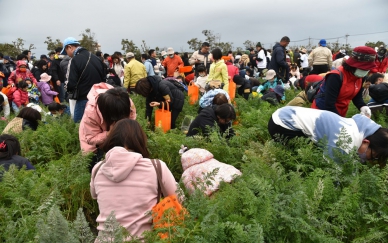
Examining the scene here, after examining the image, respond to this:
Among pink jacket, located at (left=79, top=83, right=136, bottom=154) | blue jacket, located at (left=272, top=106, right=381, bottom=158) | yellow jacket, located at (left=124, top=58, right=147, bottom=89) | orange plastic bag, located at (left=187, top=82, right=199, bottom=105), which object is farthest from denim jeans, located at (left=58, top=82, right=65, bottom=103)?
blue jacket, located at (left=272, top=106, right=381, bottom=158)

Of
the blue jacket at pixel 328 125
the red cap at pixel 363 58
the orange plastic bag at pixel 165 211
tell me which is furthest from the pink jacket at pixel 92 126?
the red cap at pixel 363 58

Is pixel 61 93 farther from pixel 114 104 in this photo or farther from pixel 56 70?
pixel 114 104

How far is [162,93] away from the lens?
644 cm

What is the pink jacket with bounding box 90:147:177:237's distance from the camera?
8.36ft

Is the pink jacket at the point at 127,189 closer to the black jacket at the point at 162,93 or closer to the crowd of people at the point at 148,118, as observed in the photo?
the crowd of people at the point at 148,118

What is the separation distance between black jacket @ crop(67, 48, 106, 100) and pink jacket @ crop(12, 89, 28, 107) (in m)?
4.69

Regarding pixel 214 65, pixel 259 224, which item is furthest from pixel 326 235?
pixel 214 65

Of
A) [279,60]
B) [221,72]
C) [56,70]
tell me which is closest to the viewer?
[221,72]

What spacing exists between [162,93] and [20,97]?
524cm

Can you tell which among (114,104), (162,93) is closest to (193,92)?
(162,93)

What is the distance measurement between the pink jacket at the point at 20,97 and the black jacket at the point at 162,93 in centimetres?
466

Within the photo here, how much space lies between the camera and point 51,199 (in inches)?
125

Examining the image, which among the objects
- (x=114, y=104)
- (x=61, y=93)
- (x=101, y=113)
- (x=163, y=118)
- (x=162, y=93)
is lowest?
(x=61, y=93)

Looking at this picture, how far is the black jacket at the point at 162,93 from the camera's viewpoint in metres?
6.38
